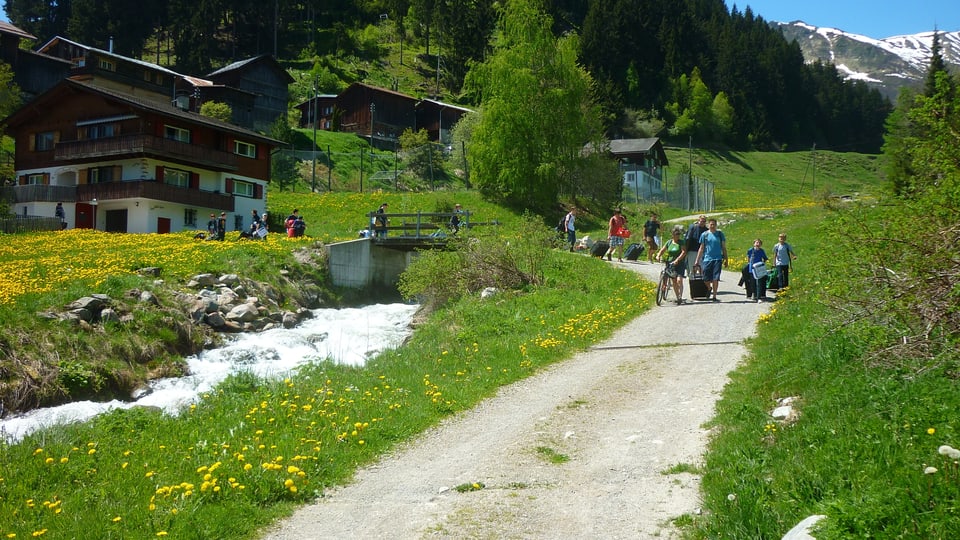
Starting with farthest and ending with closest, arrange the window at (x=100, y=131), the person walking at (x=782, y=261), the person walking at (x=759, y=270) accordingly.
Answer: the window at (x=100, y=131)
the person walking at (x=782, y=261)
the person walking at (x=759, y=270)

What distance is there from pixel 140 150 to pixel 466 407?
36.9m

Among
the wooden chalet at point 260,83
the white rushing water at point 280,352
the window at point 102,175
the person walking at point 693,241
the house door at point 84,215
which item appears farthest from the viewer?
the wooden chalet at point 260,83

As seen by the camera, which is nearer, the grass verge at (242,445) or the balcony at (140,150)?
the grass verge at (242,445)

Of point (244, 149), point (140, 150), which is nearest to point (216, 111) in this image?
point (244, 149)

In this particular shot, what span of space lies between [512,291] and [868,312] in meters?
14.4

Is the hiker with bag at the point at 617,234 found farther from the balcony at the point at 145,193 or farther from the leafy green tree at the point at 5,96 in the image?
the leafy green tree at the point at 5,96

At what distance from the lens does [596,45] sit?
4486 inches

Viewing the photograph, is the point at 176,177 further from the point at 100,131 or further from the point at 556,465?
the point at 556,465

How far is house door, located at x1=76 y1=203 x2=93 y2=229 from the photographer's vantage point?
43594 millimetres

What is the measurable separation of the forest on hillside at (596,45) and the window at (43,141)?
51.5 meters

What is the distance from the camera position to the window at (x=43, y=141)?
155 ft

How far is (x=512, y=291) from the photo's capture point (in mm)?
Answer: 22516

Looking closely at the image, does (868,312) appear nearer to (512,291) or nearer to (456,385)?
(456,385)

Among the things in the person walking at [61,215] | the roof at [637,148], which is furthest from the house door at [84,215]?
the roof at [637,148]
